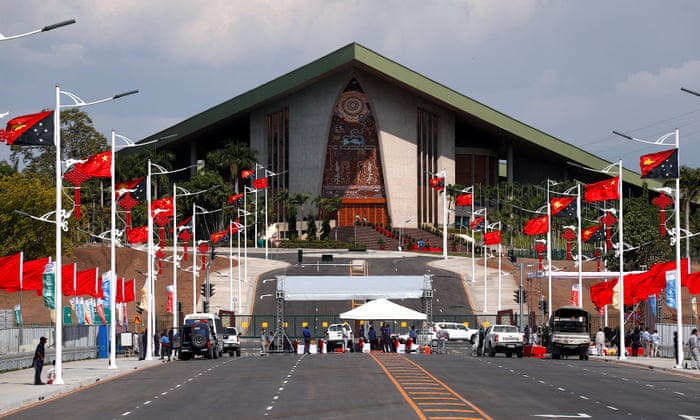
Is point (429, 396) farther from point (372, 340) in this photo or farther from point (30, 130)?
point (372, 340)

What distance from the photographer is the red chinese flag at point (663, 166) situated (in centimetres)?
4656

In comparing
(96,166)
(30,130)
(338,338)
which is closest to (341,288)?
(338,338)

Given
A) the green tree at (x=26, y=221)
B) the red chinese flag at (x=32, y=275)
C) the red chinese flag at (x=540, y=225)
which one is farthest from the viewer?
the green tree at (x=26, y=221)

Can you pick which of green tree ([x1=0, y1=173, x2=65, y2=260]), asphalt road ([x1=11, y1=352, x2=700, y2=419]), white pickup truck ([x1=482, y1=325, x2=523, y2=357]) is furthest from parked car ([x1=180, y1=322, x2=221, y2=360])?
green tree ([x1=0, y1=173, x2=65, y2=260])

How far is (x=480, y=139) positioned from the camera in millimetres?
163250

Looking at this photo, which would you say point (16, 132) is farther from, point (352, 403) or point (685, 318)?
point (685, 318)

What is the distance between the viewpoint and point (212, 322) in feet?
175

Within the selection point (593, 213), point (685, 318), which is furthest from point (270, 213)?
point (685, 318)

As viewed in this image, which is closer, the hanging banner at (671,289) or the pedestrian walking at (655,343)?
the hanging banner at (671,289)

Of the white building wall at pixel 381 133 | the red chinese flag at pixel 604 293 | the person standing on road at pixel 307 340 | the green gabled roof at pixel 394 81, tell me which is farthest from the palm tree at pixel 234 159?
the red chinese flag at pixel 604 293

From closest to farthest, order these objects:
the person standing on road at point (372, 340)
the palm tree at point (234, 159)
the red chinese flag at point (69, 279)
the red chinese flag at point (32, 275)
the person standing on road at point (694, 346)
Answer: the person standing on road at point (694, 346)
the red chinese flag at point (32, 275)
the red chinese flag at point (69, 279)
the person standing on road at point (372, 340)
the palm tree at point (234, 159)

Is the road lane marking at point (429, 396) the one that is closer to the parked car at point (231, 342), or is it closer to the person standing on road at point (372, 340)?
the parked car at point (231, 342)

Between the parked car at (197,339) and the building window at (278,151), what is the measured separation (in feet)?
327

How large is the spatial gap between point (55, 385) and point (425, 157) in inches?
4873
